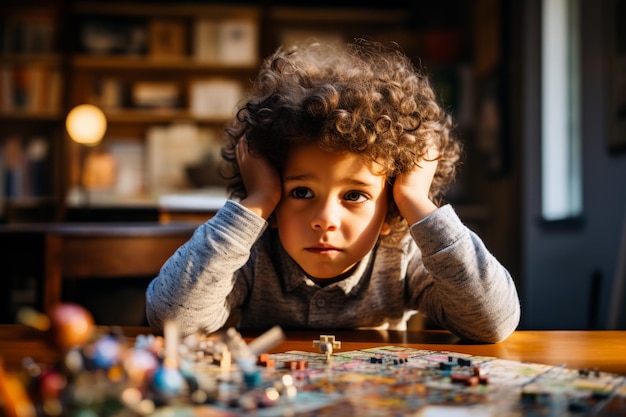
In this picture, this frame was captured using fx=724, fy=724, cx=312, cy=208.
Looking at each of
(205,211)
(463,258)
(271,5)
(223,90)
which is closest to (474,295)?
(463,258)

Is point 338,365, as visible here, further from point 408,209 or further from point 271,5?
point 271,5

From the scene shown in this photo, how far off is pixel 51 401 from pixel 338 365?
306mm

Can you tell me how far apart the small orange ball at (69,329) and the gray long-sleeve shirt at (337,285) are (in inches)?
19.1

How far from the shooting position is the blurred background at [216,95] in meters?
3.68

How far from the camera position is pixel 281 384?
563mm

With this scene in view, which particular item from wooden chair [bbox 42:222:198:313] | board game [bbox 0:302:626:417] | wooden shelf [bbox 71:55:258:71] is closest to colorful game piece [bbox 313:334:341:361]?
board game [bbox 0:302:626:417]

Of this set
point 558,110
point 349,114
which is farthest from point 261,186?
point 558,110

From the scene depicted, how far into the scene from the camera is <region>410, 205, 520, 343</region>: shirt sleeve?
0.94 metres

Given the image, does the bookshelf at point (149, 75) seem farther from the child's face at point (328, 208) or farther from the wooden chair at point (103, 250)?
the child's face at point (328, 208)

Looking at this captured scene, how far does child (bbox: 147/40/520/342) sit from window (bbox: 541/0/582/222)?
2615 millimetres

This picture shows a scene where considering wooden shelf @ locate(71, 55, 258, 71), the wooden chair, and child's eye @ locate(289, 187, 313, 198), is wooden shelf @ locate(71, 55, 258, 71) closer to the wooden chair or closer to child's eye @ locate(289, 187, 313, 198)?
the wooden chair

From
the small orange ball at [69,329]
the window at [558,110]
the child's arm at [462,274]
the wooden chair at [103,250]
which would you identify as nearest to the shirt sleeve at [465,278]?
the child's arm at [462,274]

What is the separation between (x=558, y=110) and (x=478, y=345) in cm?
297

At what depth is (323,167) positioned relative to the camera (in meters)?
0.94
